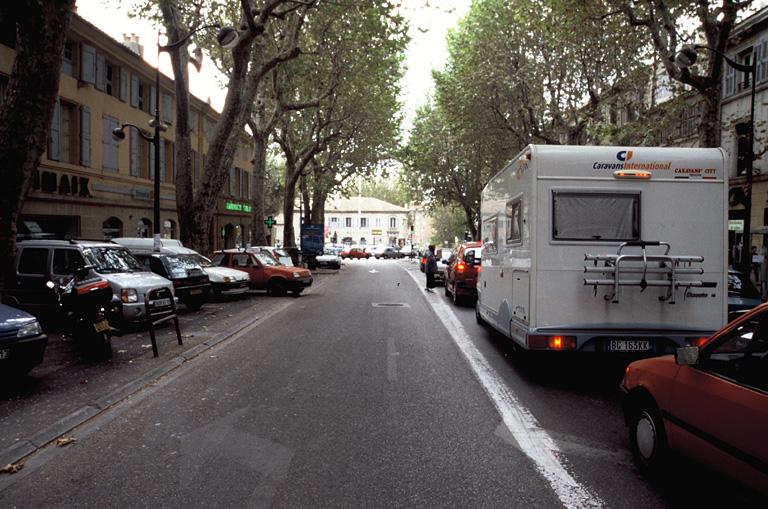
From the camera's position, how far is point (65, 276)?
1134cm

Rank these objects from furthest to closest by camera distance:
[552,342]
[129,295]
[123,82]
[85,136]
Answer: [123,82] → [85,136] → [129,295] → [552,342]

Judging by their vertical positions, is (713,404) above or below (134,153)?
below

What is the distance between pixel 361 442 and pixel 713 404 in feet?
8.70

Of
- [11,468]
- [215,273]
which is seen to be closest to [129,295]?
[215,273]

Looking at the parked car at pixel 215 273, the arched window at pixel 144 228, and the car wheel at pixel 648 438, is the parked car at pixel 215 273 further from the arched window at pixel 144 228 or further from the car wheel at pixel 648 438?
the car wheel at pixel 648 438

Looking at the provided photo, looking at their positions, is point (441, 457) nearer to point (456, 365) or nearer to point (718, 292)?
point (456, 365)

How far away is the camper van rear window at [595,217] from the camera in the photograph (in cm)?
698

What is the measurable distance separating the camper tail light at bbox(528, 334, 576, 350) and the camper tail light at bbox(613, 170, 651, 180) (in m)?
1.96

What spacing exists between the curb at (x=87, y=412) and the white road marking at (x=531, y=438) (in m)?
3.97

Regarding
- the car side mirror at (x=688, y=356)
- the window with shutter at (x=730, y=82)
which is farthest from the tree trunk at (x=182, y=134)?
the window with shutter at (x=730, y=82)

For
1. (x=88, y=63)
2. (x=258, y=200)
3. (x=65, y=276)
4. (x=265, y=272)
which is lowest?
(x=265, y=272)

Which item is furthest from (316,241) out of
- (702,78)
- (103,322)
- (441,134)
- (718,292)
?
(718,292)

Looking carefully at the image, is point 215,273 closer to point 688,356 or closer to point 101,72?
point 101,72

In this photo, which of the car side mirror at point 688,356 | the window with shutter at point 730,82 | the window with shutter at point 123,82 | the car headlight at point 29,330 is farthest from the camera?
the window with shutter at point 730,82
